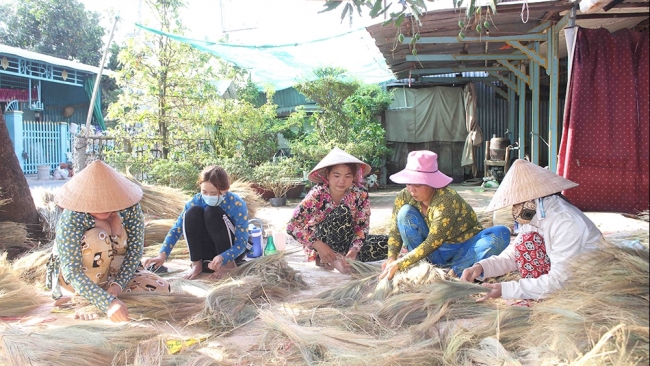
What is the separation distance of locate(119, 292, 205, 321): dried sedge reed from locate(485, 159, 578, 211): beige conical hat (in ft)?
5.09

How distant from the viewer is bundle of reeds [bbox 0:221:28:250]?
13.9ft

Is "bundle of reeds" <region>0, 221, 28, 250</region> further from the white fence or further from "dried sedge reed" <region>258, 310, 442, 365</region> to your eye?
the white fence

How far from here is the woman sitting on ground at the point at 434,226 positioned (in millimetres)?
2971

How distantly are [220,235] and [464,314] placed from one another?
1837mm

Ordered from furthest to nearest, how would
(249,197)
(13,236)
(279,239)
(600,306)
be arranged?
1. (249,197)
2. (279,239)
3. (13,236)
4. (600,306)

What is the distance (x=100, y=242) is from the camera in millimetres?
2746

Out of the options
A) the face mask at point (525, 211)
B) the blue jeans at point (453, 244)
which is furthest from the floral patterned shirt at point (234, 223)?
the face mask at point (525, 211)

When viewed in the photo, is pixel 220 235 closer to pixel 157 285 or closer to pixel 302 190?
pixel 157 285

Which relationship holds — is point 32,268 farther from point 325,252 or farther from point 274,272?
point 325,252

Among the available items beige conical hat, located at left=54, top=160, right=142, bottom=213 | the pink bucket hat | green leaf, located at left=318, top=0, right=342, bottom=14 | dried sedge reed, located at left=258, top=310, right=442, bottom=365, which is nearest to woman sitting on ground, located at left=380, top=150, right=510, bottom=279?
the pink bucket hat

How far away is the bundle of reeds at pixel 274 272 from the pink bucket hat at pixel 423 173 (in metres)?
0.88

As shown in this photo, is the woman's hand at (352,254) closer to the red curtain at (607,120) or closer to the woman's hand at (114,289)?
the woman's hand at (114,289)

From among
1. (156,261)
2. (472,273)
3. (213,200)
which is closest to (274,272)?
(213,200)

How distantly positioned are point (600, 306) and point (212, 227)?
259 centimetres
